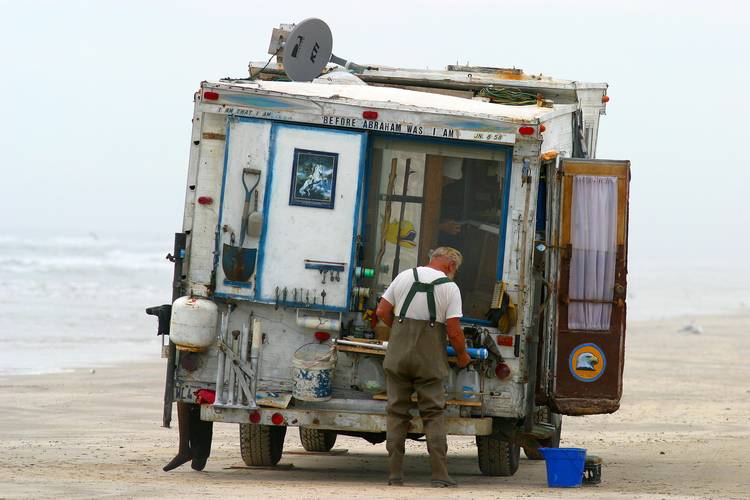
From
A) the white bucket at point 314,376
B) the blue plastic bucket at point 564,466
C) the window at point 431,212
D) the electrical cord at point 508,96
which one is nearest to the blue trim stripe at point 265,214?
the white bucket at point 314,376

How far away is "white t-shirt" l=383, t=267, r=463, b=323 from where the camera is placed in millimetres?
8961

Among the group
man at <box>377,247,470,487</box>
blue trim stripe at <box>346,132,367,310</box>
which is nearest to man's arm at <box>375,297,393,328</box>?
man at <box>377,247,470,487</box>

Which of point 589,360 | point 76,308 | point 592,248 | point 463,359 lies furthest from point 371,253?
point 76,308

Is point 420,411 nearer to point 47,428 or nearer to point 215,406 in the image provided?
point 215,406

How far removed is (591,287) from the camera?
381 inches

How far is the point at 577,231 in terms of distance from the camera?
31.6ft

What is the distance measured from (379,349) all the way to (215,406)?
1171 millimetres

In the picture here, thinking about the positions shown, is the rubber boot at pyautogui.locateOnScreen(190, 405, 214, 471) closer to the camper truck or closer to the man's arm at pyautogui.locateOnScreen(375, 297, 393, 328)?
the camper truck

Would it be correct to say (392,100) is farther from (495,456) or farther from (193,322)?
(495,456)

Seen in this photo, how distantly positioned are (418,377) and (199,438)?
1886mm

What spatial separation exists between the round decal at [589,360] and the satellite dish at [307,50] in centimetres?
311

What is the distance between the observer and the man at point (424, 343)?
896 centimetres

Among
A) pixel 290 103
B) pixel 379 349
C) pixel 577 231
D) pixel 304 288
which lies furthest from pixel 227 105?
pixel 577 231

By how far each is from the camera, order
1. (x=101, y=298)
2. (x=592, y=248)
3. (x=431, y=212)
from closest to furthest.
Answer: (x=431, y=212) < (x=592, y=248) < (x=101, y=298)
